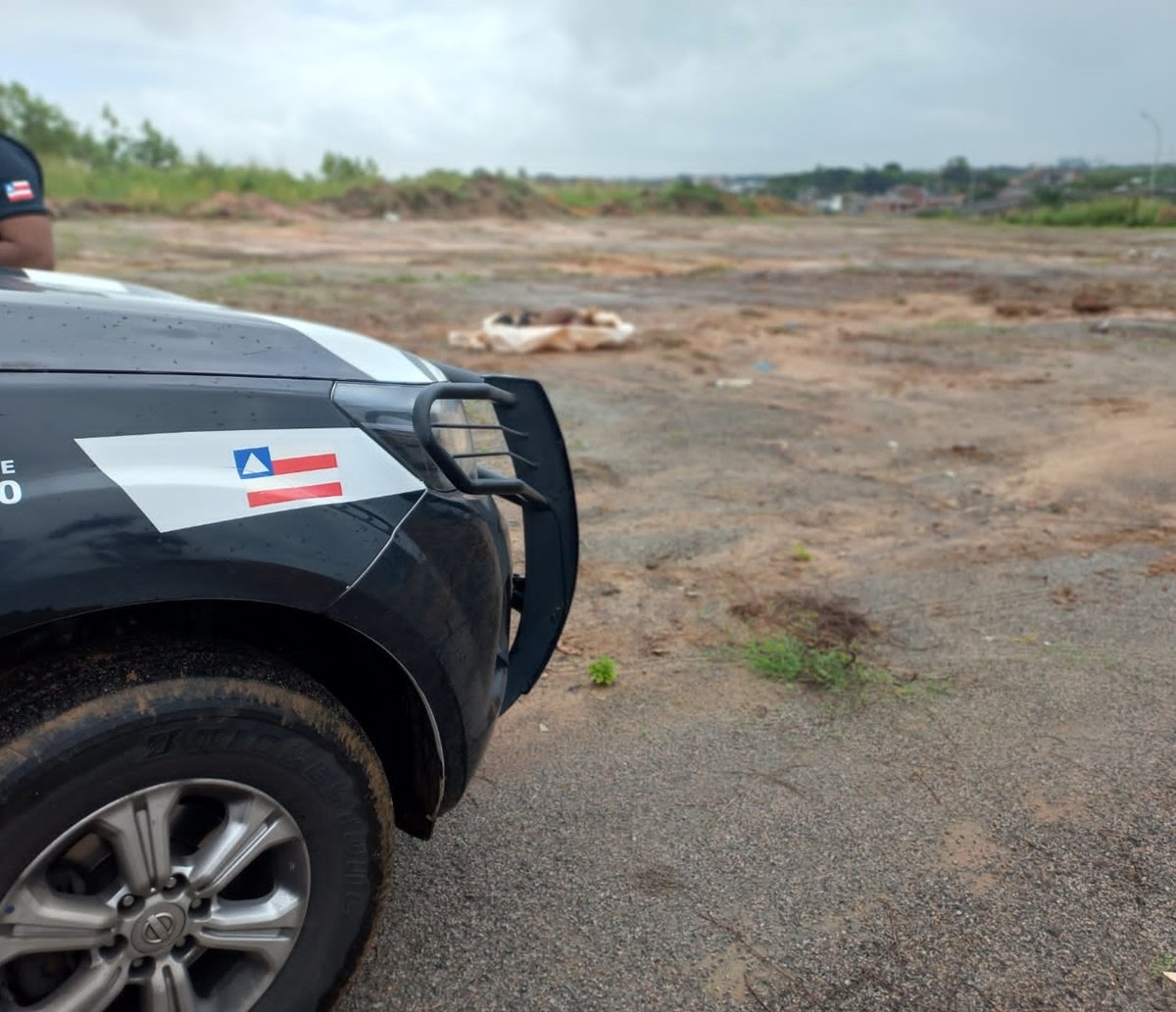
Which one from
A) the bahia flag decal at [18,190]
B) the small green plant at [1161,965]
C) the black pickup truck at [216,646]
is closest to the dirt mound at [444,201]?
the bahia flag decal at [18,190]

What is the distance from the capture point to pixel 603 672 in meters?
3.78

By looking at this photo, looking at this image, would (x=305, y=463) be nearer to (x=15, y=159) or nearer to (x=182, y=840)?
(x=182, y=840)

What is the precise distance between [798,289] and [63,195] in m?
30.7

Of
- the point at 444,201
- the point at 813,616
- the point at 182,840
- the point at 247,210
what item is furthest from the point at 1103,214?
the point at 182,840

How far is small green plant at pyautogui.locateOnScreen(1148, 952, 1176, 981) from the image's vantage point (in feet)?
7.63

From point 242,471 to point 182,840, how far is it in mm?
668

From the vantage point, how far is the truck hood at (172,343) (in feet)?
6.02

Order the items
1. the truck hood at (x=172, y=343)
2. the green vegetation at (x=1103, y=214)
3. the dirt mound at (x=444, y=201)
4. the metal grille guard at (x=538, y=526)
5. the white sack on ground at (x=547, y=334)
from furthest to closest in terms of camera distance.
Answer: the dirt mound at (x=444, y=201) < the green vegetation at (x=1103, y=214) < the white sack on ground at (x=547, y=334) < the metal grille guard at (x=538, y=526) < the truck hood at (x=172, y=343)

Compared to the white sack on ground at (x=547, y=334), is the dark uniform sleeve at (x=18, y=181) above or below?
above

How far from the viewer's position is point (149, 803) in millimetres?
1742

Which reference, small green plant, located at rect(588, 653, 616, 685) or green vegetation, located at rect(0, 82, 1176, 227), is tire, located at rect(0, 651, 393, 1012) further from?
green vegetation, located at rect(0, 82, 1176, 227)

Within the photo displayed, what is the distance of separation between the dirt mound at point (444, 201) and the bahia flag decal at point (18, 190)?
125 ft

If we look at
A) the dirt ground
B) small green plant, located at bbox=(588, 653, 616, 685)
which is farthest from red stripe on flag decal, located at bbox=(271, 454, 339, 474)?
small green plant, located at bbox=(588, 653, 616, 685)

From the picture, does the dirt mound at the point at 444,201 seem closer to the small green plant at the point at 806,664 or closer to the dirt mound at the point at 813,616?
the dirt mound at the point at 813,616
